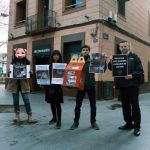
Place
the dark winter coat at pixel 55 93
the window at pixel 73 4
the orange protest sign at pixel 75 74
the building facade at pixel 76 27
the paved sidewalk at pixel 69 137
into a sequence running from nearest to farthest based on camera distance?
1. the paved sidewalk at pixel 69 137
2. the orange protest sign at pixel 75 74
3. the dark winter coat at pixel 55 93
4. the building facade at pixel 76 27
5. the window at pixel 73 4

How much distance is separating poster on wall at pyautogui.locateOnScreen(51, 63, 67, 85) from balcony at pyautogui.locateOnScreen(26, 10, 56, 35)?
34.5 ft

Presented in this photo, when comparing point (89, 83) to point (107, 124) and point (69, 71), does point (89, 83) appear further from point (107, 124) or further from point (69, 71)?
point (107, 124)

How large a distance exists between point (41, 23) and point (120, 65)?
41.1 feet

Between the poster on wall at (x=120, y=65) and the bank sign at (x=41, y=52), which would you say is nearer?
the poster on wall at (x=120, y=65)

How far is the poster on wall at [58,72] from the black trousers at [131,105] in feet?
4.62

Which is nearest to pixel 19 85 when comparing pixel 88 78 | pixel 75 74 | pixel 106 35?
pixel 75 74

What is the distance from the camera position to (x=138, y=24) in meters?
20.0

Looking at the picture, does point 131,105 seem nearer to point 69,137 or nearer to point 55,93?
point 69,137

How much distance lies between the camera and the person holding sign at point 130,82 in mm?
6023

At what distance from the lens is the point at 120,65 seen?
20.2 feet

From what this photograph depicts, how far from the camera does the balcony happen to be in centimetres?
1714

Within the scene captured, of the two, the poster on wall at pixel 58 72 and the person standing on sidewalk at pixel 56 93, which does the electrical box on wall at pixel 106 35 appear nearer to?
the person standing on sidewalk at pixel 56 93

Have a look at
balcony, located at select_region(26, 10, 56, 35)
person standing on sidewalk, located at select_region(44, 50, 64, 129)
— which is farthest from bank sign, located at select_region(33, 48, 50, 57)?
person standing on sidewalk, located at select_region(44, 50, 64, 129)

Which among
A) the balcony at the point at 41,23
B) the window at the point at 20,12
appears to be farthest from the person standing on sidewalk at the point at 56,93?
the window at the point at 20,12
